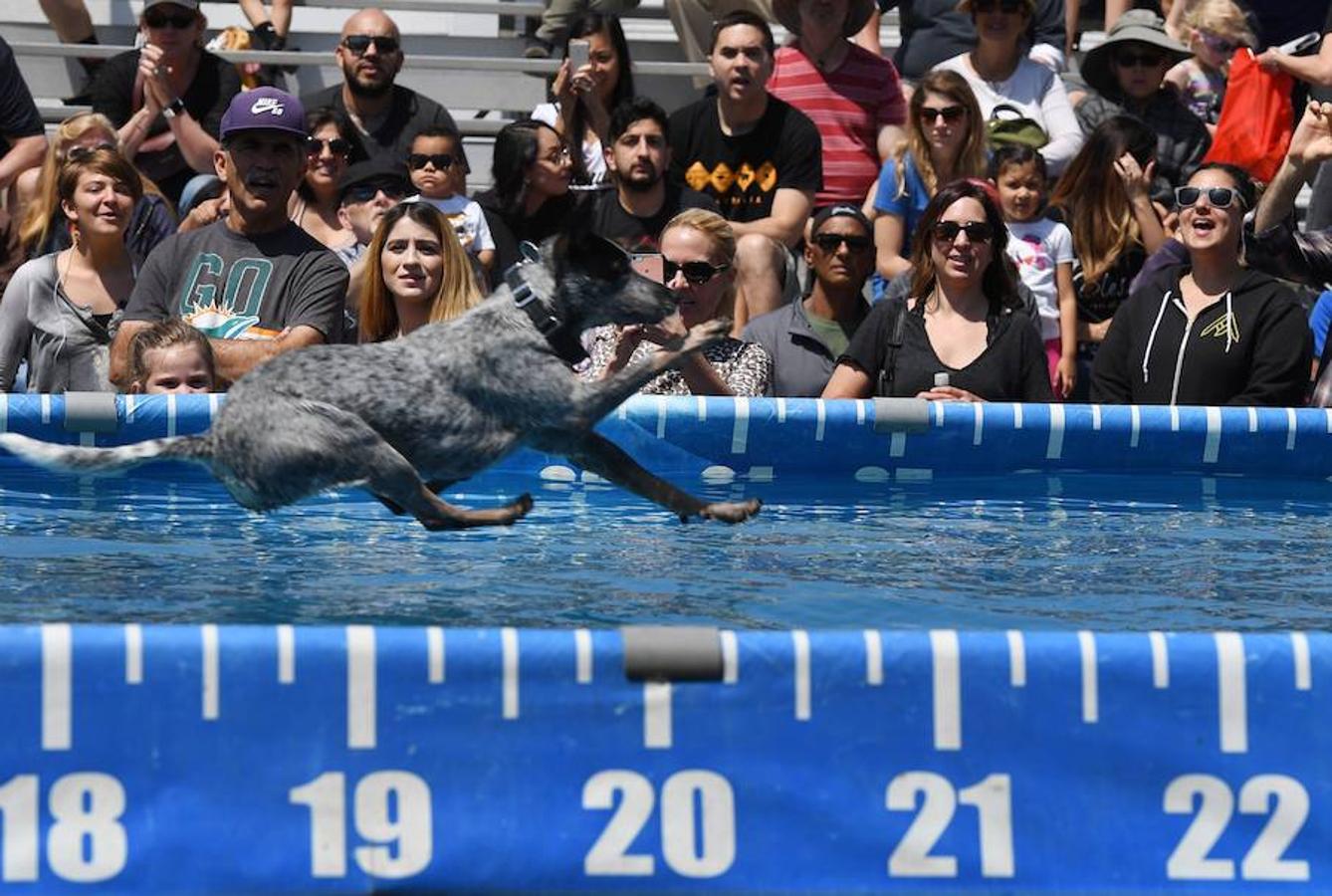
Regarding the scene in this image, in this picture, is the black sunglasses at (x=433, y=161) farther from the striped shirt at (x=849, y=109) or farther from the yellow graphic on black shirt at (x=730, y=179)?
the striped shirt at (x=849, y=109)

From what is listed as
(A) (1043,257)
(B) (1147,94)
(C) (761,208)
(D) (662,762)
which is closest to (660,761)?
(D) (662,762)

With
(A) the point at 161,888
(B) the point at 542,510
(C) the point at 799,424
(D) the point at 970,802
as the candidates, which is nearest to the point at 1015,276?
(C) the point at 799,424

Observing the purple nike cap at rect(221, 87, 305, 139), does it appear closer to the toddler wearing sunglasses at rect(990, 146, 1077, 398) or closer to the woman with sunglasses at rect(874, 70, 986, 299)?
the woman with sunglasses at rect(874, 70, 986, 299)

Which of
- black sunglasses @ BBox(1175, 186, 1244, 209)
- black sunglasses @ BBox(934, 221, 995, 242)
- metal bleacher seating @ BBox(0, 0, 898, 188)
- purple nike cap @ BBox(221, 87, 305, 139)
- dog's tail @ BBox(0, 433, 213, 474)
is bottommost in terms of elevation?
dog's tail @ BBox(0, 433, 213, 474)

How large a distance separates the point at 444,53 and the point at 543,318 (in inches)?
303

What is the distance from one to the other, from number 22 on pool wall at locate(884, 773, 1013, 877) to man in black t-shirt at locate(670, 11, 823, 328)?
18.1 feet

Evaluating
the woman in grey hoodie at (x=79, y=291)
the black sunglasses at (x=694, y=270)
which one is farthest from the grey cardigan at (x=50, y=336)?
the black sunglasses at (x=694, y=270)

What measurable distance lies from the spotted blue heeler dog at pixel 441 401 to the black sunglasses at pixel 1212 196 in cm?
342

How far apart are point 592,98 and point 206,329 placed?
9.83 feet

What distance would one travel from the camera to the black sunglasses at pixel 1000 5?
9.27m

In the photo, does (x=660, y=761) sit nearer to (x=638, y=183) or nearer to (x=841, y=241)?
(x=841, y=241)

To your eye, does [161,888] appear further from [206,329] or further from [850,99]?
[850,99]

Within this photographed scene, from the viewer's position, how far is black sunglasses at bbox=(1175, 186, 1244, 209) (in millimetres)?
7207

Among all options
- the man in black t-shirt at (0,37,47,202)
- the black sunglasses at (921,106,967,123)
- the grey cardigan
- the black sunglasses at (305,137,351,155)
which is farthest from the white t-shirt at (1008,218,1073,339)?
the man in black t-shirt at (0,37,47,202)
